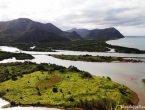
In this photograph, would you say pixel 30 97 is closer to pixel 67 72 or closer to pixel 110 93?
pixel 110 93

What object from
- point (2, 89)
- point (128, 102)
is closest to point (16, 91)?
point (2, 89)

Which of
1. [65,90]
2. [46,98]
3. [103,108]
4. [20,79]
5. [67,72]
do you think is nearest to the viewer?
[103,108]

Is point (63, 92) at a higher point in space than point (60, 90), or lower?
lower

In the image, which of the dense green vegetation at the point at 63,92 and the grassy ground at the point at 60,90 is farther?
the grassy ground at the point at 60,90

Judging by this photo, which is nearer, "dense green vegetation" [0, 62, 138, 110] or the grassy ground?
"dense green vegetation" [0, 62, 138, 110]

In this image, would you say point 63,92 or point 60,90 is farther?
point 60,90
